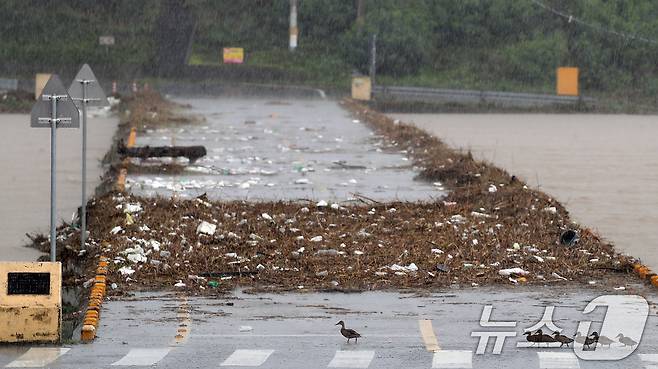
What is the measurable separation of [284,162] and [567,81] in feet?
127

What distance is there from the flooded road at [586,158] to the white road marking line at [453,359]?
6.96 metres

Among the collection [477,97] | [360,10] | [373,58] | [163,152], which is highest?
[360,10]

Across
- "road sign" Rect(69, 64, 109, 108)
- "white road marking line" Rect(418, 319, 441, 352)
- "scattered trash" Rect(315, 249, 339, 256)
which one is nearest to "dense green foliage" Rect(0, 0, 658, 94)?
"road sign" Rect(69, 64, 109, 108)

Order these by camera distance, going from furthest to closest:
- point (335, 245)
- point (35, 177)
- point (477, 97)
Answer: point (477, 97), point (35, 177), point (335, 245)

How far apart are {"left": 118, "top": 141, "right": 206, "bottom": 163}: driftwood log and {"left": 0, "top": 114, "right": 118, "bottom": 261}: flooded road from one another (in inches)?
32.9

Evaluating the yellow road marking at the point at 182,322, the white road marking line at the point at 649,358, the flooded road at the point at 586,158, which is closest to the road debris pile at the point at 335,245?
the yellow road marking at the point at 182,322

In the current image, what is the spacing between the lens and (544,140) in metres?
43.1

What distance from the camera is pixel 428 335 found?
13.2m

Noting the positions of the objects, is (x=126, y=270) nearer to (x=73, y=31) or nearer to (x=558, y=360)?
(x=558, y=360)

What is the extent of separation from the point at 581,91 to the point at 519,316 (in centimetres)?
6156

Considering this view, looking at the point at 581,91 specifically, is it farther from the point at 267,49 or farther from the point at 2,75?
the point at 2,75

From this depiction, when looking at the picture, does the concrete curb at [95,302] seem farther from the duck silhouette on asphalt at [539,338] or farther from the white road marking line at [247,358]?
the duck silhouette on asphalt at [539,338]

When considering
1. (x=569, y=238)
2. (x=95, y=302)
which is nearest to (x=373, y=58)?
(x=569, y=238)

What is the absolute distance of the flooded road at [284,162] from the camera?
25.6 m
